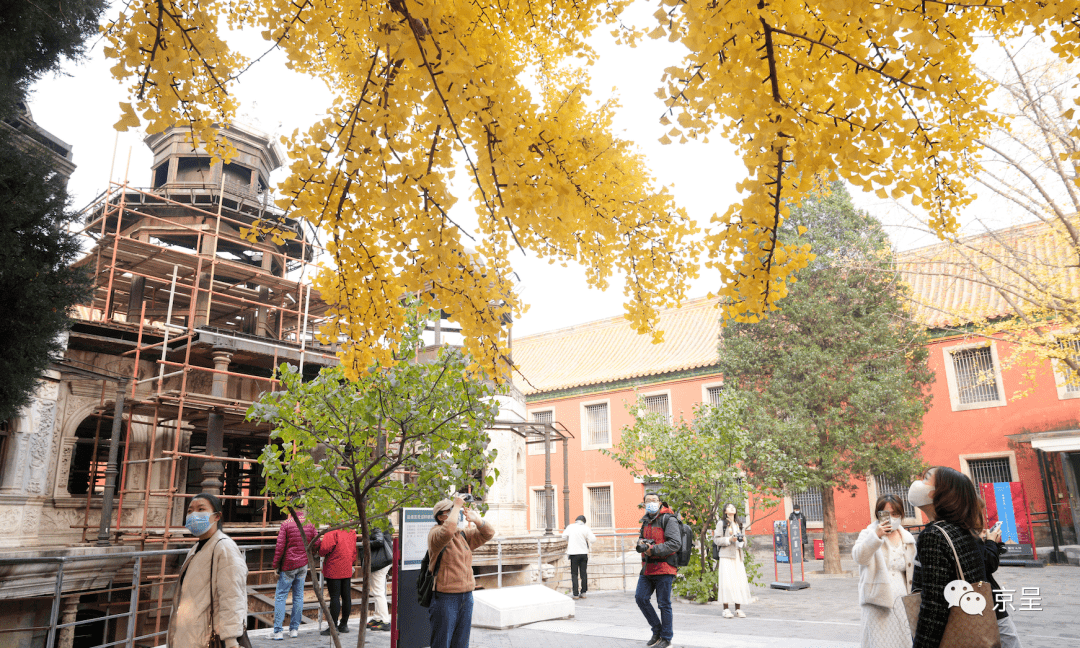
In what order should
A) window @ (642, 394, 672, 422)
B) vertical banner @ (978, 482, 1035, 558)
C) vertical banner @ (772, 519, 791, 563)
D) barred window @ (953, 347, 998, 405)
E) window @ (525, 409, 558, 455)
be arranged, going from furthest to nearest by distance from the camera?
Answer: 1. window @ (525, 409, 558, 455)
2. window @ (642, 394, 672, 422)
3. barred window @ (953, 347, 998, 405)
4. vertical banner @ (772, 519, 791, 563)
5. vertical banner @ (978, 482, 1035, 558)

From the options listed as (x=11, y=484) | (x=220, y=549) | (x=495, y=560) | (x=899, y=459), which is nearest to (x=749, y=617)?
(x=495, y=560)

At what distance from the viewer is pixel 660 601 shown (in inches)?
309

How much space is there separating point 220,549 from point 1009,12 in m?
5.65

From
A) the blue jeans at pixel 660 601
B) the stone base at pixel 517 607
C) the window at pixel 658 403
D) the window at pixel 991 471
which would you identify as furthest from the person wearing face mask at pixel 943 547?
the window at pixel 658 403

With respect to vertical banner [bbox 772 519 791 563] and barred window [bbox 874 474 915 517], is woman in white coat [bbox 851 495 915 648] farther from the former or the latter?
barred window [bbox 874 474 915 517]

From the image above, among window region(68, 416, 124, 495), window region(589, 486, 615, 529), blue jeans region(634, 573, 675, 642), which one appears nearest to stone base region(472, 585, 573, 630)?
blue jeans region(634, 573, 675, 642)

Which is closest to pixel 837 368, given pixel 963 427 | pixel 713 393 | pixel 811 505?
pixel 963 427

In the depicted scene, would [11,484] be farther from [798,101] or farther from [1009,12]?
[1009,12]

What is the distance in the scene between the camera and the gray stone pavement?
8.16 metres

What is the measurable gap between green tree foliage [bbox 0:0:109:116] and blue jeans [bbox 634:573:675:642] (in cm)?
895

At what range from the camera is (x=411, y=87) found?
3.32 m

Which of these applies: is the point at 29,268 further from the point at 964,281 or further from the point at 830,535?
the point at 964,281

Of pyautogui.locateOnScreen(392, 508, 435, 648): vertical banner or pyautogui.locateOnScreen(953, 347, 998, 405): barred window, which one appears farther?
pyautogui.locateOnScreen(953, 347, 998, 405): barred window

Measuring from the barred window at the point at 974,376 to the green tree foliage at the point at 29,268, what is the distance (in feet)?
78.4
